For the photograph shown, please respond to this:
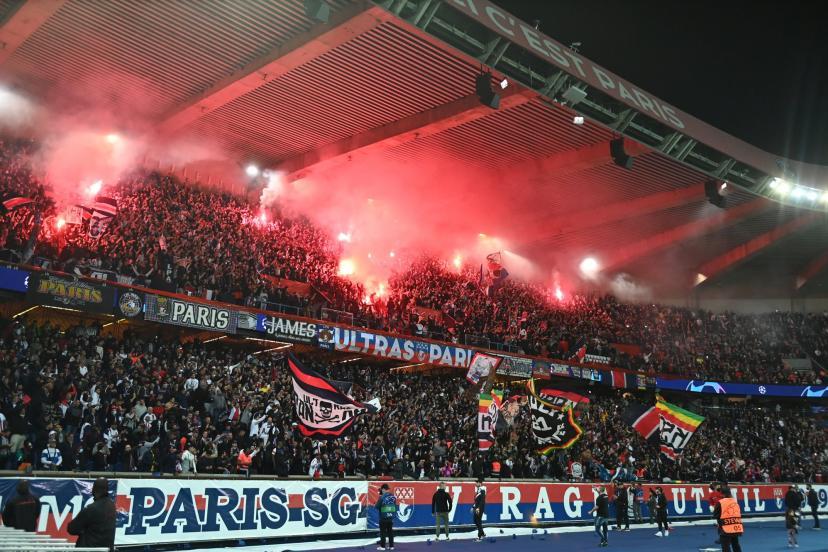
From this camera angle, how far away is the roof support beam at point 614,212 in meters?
35.2

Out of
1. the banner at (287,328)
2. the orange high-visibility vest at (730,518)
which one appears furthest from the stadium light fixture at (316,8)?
the orange high-visibility vest at (730,518)

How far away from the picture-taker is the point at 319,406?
16922 mm

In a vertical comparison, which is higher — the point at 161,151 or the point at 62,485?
the point at 161,151

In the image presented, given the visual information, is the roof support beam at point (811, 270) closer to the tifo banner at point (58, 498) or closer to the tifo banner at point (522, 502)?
the tifo banner at point (522, 502)

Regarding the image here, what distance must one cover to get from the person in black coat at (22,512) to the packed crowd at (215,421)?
21.5ft

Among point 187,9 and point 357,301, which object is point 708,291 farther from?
point 187,9

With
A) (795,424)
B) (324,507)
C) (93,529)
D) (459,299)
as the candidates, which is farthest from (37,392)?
(795,424)

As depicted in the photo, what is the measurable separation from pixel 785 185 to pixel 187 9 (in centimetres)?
2768

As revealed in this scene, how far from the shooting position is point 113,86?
2739cm

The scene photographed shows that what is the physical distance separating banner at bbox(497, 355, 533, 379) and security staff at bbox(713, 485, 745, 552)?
2276cm

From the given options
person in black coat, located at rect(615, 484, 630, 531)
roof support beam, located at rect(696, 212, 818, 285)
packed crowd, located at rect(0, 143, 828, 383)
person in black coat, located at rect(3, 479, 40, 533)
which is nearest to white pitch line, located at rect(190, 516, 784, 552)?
person in black coat, located at rect(615, 484, 630, 531)

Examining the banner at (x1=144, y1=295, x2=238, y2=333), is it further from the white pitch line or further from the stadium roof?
the white pitch line

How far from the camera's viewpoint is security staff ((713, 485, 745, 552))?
46.8ft

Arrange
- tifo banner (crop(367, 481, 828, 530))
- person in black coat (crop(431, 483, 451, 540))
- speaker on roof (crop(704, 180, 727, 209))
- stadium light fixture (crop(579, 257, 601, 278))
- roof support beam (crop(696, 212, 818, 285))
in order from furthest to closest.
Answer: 1. stadium light fixture (crop(579, 257, 601, 278))
2. roof support beam (crop(696, 212, 818, 285))
3. speaker on roof (crop(704, 180, 727, 209))
4. tifo banner (crop(367, 481, 828, 530))
5. person in black coat (crop(431, 483, 451, 540))
